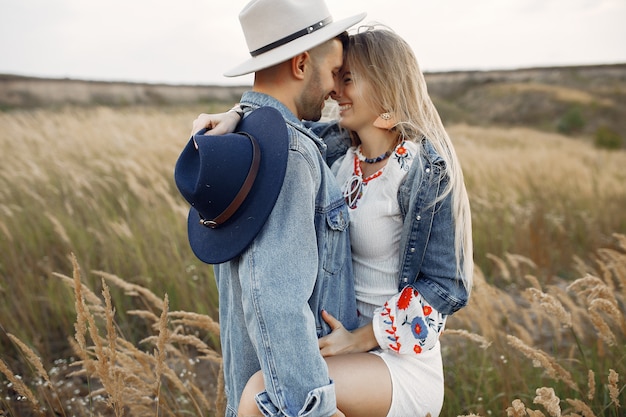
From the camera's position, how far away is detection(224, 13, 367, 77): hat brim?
1618 mm

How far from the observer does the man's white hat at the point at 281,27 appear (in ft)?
5.50

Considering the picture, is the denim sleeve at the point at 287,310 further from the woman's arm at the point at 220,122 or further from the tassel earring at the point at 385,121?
the tassel earring at the point at 385,121

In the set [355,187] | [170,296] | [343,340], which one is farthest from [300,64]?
[170,296]

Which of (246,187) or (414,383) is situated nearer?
(246,187)

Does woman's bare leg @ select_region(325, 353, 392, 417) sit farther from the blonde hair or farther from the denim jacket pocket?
the blonde hair

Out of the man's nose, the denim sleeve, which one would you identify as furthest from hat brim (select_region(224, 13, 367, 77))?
the denim sleeve

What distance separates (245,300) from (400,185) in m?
0.71

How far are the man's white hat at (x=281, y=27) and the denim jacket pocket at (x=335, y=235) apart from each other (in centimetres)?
52

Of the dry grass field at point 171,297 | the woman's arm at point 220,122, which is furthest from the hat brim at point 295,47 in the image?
the dry grass field at point 171,297

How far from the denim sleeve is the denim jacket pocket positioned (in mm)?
177

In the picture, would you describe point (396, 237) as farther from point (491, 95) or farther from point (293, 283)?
point (491, 95)

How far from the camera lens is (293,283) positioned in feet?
4.52

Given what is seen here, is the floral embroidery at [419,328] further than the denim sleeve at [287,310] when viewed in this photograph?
Yes

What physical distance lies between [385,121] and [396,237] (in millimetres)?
440
